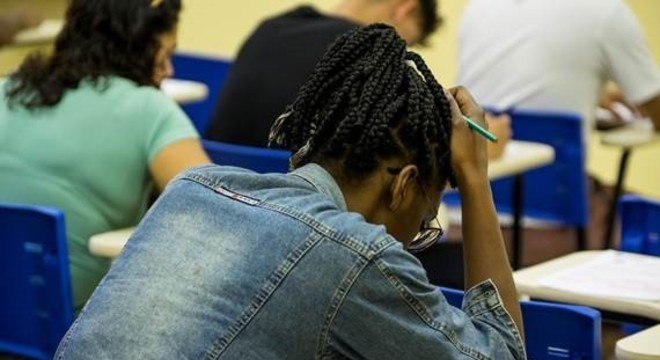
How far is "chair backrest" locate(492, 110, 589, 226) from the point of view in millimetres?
4469

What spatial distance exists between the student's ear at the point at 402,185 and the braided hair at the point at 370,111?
15 millimetres

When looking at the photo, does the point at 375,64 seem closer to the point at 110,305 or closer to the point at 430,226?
the point at 430,226

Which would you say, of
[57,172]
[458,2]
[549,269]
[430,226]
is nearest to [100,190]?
[57,172]

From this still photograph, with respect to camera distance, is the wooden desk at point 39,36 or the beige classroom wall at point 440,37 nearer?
the beige classroom wall at point 440,37

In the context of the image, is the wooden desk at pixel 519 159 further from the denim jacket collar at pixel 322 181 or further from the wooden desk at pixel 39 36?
the wooden desk at pixel 39 36

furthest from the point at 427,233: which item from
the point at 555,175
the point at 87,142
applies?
the point at 555,175

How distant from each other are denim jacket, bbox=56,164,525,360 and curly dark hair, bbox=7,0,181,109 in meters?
1.62

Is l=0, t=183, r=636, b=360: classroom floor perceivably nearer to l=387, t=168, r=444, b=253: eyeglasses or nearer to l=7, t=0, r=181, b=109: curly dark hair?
l=7, t=0, r=181, b=109: curly dark hair

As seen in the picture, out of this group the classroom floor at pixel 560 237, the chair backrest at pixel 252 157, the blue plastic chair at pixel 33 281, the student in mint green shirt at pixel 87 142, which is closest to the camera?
the blue plastic chair at pixel 33 281

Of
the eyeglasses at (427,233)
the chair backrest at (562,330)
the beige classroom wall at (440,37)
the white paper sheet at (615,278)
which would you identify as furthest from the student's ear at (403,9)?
the eyeglasses at (427,233)

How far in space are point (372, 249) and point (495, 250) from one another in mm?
334

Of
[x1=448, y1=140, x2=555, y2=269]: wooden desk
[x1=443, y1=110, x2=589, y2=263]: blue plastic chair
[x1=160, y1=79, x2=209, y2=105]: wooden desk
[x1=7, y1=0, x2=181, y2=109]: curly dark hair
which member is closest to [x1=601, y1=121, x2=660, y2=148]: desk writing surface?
[x1=443, y1=110, x2=589, y2=263]: blue plastic chair

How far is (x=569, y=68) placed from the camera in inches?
189

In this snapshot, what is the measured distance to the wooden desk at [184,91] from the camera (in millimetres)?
5125
